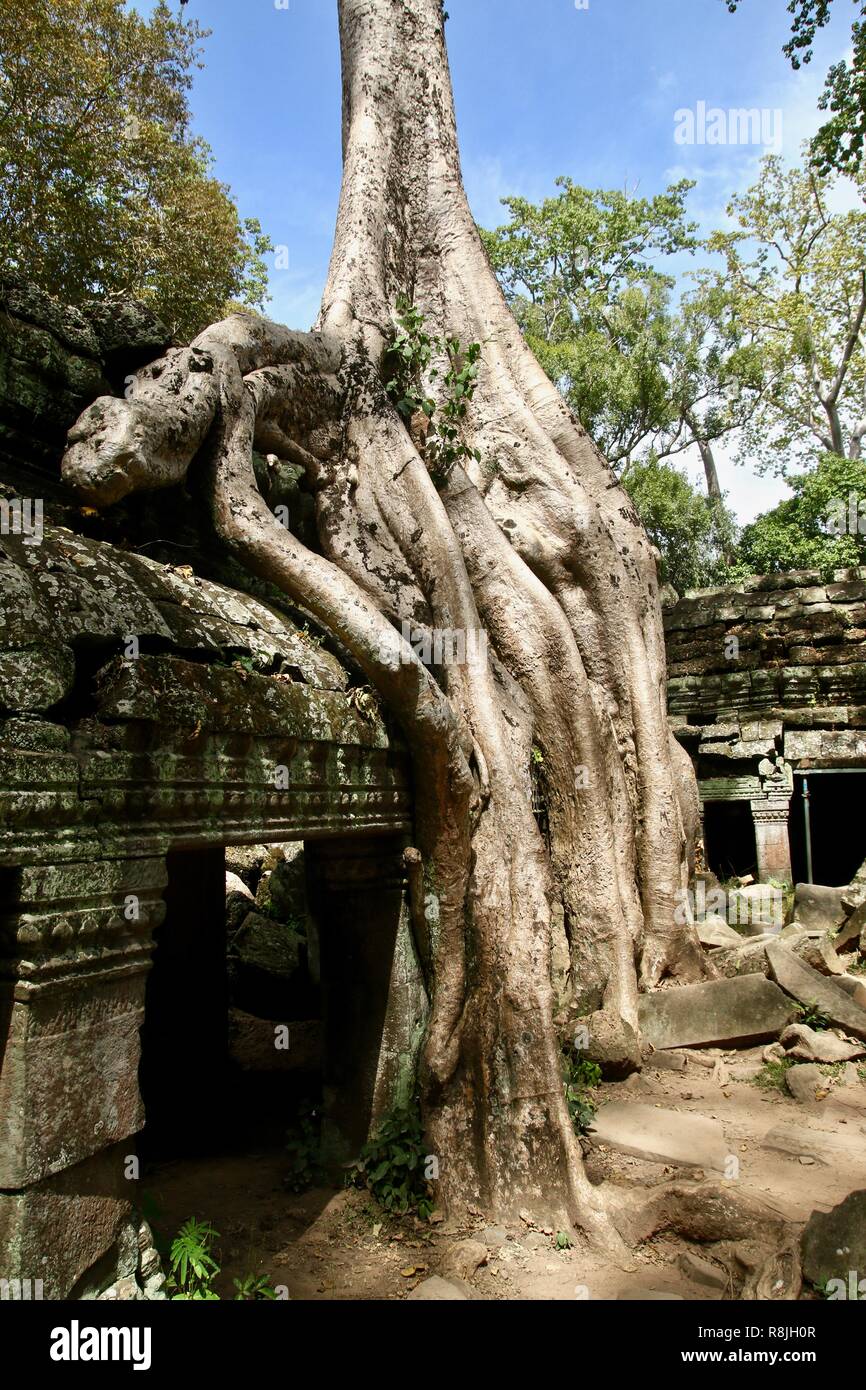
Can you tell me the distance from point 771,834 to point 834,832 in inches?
106

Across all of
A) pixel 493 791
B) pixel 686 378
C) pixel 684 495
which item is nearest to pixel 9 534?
pixel 493 791

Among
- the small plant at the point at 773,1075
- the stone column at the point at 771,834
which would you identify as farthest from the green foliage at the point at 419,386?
the stone column at the point at 771,834

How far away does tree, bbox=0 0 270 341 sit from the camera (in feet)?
34.4

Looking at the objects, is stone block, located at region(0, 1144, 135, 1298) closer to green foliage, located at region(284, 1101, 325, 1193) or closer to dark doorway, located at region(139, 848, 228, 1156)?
green foliage, located at region(284, 1101, 325, 1193)

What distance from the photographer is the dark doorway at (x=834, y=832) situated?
A: 10531 millimetres

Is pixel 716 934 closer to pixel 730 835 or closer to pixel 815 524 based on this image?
pixel 730 835

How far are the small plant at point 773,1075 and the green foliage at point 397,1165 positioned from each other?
84.1 inches

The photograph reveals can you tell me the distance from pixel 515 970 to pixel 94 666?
213cm

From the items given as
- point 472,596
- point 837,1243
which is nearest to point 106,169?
point 472,596

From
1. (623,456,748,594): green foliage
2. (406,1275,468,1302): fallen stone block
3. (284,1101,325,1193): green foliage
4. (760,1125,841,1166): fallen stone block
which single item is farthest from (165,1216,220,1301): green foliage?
(623,456,748,594): green foliage

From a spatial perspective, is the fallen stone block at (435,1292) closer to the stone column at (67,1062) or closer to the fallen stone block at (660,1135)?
the stone column at (67,1062)

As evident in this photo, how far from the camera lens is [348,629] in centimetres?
341

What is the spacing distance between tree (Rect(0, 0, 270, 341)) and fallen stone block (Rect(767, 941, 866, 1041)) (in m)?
10.0
